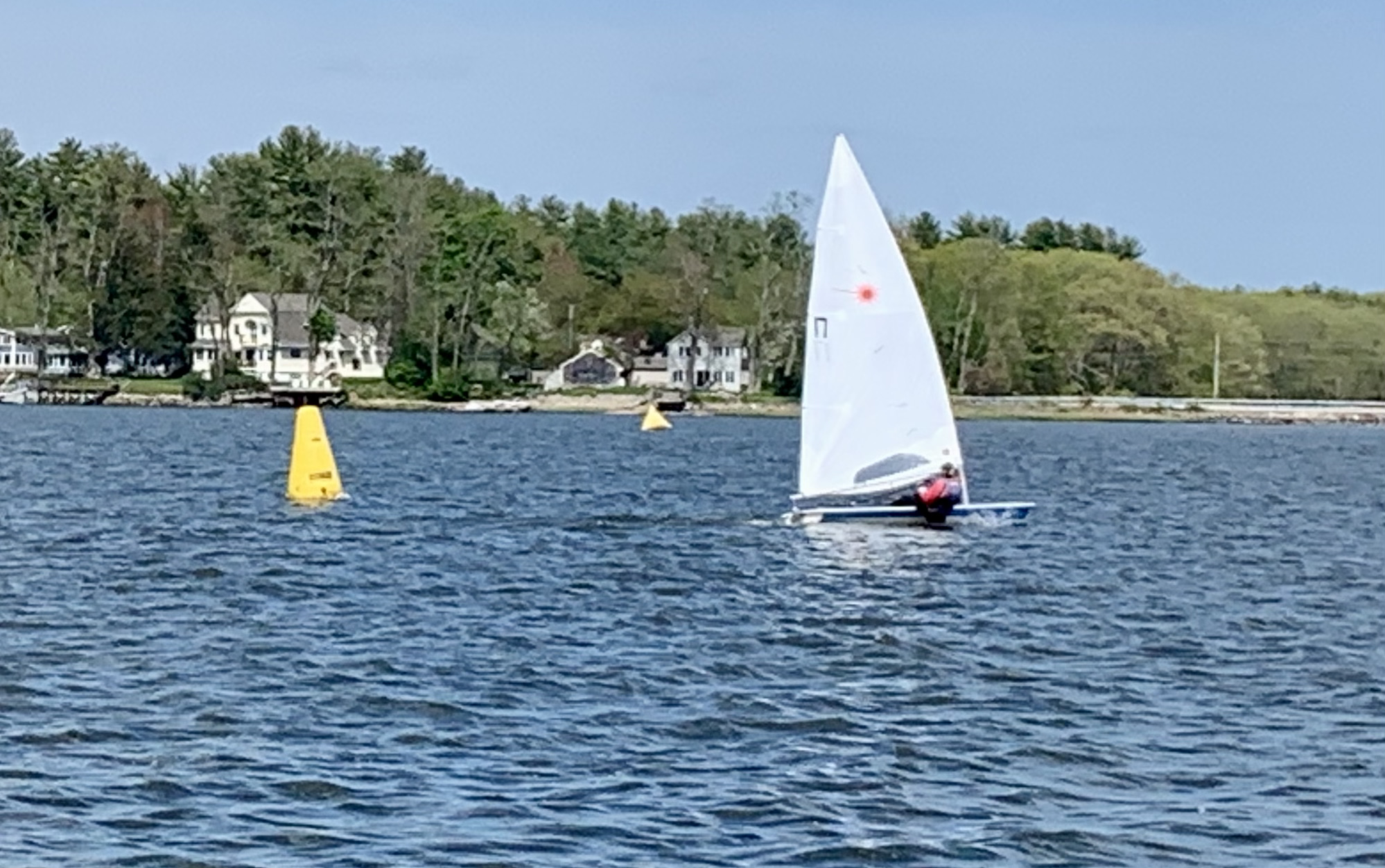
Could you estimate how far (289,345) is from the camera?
5837 inches

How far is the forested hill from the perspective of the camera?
5581 inches

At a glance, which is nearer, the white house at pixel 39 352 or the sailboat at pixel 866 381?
the sailboat at pixel 866 381

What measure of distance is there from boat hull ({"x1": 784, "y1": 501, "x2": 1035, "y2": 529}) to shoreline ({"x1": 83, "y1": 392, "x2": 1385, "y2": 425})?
91.9 m

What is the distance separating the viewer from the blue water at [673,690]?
623 inches

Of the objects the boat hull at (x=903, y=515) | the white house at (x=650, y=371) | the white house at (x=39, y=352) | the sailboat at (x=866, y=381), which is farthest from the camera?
the white house at (x=650, y=371)

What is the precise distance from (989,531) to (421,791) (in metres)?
23.3

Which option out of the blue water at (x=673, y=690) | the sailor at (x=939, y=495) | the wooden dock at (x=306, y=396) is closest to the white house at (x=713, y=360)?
the wooden dock at (x=306, y=396)

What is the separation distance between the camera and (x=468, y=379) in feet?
448

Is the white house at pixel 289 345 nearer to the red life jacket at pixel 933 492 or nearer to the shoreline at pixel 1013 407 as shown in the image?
the shoreline at pixel 1013 407

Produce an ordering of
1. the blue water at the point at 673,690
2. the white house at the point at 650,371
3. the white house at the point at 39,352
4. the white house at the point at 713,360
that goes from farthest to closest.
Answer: the white house at the point at 650,371 → the white house at the point at 713,360 → the white house at the point at 39,352 → the blue water at the point at 673,690

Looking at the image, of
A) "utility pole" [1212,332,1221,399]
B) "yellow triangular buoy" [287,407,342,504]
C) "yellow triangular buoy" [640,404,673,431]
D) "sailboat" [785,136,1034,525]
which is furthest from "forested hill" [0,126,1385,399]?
"sailboat" [785,136,1034,525]

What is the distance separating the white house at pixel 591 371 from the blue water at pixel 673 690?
4048 inches

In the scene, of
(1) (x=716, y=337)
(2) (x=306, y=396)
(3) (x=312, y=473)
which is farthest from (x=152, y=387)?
(3) (x=312, y=473)

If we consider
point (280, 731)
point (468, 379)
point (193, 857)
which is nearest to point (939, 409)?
point (280, 731)
